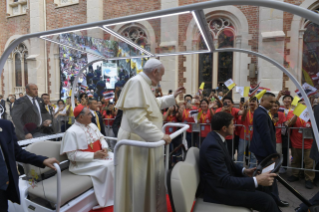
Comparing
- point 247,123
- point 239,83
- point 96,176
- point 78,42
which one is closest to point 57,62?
point 78,42

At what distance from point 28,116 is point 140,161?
2706 millimetres

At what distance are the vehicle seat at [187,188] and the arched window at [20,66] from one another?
296 centimetres

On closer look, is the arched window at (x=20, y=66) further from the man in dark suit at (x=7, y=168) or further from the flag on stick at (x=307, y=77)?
the flag on stick at (x=307, y=77)

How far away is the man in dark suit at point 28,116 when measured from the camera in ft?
11.6

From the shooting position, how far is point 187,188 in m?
1.79

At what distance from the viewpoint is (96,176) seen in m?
2.90

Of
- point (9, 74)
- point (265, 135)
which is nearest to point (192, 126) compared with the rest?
point (265, 135)

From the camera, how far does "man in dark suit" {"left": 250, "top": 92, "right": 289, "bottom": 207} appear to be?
10.0 feet

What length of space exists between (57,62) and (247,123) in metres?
4.24

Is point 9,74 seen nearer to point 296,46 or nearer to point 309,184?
point 296,46

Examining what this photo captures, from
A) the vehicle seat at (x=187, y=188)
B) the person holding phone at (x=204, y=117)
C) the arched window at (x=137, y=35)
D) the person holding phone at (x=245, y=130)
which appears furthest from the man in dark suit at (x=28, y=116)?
the person holding phone at (x=245, y=130)

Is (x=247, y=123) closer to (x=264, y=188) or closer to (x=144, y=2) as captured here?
(x=264, y=188)

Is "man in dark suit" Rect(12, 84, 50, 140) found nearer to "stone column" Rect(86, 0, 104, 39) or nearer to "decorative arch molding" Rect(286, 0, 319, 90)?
"decorative arch molding" Rect(286, 0, 319, 90)

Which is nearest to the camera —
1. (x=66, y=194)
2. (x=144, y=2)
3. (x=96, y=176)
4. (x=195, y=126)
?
(x=66, y=194)
